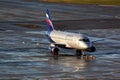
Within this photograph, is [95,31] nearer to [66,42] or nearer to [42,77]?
[66,42]

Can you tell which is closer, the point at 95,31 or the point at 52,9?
the point at 95,31

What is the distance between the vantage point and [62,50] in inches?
2724

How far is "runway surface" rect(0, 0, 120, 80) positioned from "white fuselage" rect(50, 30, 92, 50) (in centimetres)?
145

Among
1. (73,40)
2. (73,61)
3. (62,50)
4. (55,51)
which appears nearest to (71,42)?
(73,40)

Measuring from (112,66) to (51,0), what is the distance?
104m

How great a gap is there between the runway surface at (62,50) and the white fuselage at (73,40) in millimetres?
1450

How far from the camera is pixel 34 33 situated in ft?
289

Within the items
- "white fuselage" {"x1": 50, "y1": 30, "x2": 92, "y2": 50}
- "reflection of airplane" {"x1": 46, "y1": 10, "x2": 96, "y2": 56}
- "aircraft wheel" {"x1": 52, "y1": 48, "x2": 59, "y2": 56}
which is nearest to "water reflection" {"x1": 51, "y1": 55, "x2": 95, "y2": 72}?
"reflection of airplane" {"x1": 46, "y1": 10, "x2": 96, "y2": 56}

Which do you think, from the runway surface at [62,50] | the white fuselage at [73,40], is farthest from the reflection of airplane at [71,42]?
the runway surface at [62,50]

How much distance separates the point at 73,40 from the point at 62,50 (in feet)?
22.8

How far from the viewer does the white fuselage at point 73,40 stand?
61.9 m

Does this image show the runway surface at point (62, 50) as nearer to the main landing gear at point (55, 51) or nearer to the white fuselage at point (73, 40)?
the main landing gear at point (55, 51)

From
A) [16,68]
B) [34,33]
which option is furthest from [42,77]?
[34,33]

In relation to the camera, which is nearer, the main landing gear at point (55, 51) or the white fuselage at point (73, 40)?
the white fuselage at point (73, 40)
